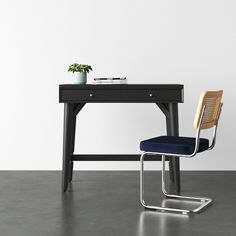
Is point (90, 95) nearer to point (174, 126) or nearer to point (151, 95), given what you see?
point (151, 95)

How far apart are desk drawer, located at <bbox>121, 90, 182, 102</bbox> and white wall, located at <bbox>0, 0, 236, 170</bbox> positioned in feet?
3.69

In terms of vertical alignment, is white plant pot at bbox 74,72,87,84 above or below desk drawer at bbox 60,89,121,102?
above

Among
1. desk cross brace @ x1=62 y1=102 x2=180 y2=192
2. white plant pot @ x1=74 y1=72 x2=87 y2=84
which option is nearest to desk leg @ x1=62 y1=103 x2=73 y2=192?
desk cross brace @ x1=62 y1=102 x2=180 y2=192

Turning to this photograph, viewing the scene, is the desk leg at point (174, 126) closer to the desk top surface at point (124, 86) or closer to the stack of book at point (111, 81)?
the desk top surface at point (124, 86)

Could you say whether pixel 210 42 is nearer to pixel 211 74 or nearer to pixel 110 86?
pixel 211 74

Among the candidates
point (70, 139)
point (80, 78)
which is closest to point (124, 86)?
point (80, 78)

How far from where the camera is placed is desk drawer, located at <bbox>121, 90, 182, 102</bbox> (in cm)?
432

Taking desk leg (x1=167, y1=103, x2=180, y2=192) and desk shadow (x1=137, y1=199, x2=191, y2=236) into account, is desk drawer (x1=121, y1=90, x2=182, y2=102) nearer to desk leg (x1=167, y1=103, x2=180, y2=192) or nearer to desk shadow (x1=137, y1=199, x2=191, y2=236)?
desk leg (x1=167, y1=103, x2=180, y2=192)

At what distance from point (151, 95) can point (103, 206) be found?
3.38ft

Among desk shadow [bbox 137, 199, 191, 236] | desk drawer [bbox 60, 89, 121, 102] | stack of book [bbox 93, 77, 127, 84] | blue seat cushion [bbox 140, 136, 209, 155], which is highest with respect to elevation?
stack of book [bbox 93, 77, 127, 84]

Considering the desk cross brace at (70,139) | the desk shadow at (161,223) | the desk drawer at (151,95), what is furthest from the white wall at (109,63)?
the desk shadow at (161,223)

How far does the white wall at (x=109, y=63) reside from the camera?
5422 mm

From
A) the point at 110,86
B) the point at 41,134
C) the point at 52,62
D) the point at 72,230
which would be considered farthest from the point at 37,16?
the point at 72,230

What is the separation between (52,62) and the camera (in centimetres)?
548
